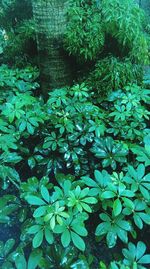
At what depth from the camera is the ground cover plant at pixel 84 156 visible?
132 cm

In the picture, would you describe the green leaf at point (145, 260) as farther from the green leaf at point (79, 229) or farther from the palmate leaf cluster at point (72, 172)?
the green leaf at point (79, 229)

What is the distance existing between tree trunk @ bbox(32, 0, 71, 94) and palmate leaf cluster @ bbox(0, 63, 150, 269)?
0.55 feet

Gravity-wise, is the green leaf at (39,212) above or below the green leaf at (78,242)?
above

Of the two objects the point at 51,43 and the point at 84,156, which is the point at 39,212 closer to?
the point at 84,156

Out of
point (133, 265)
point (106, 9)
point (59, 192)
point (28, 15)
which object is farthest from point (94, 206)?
point (28, 15)

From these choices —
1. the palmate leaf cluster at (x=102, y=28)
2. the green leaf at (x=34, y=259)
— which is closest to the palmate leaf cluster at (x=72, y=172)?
the green leaf at (x=34, y=259)

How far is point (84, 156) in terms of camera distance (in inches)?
78.1

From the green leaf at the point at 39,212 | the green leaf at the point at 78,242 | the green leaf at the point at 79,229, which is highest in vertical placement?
the green leaf at the point at 39,212

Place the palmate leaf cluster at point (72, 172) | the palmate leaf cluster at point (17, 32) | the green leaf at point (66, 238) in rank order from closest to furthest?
1. the green leaf at point (66, 238)
2. the palmate leaf cluster at point (72, 172)
3. the palmate leaf cluster at point (17, 32)

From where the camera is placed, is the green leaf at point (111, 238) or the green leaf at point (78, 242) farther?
the green leaf at point (111, 238)

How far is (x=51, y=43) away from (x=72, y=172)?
1010 millimetres

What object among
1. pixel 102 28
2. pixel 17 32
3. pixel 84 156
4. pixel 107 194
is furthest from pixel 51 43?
pixel 107 194

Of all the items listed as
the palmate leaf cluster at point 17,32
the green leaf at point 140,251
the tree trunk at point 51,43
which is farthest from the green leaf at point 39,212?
the palmate leaf cluster at point 17,32

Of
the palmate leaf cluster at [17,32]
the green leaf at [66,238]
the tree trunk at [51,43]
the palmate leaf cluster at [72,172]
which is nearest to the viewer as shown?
the green leaf at [66,238]
